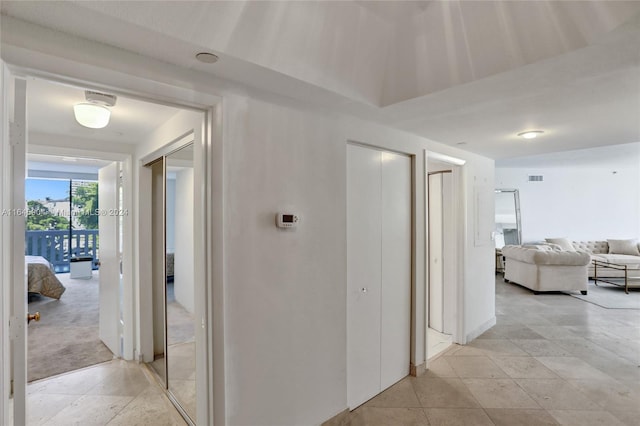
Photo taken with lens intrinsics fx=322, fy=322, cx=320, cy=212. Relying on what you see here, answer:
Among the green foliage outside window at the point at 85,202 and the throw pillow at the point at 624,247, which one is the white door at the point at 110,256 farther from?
the throw pillow at the point at 624,247

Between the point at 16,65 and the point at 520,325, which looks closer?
the point at 16,65

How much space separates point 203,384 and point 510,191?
30.3 feet

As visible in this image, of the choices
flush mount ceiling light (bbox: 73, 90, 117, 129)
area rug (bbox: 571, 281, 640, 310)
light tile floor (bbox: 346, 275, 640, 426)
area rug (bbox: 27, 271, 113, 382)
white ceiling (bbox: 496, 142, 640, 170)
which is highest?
white ceiling (bbox: 496, 142, 640, 170)

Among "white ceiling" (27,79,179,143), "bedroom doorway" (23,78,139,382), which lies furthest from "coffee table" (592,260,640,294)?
"bedroom doorway" (23,78,139,382)

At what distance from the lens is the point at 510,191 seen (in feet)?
28.8

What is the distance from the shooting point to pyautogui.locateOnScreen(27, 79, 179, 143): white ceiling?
203cm

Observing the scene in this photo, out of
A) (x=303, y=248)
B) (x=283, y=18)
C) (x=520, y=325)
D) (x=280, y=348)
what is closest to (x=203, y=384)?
(x=280, y=348)

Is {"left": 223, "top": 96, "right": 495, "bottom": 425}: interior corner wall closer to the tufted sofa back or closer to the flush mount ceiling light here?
the flush mount ceiling light

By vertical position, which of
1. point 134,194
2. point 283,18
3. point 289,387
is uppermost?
point 283,18

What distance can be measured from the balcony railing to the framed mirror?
992 cm

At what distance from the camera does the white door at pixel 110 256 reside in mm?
3291

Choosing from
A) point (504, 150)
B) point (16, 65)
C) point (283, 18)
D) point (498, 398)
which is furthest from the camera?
point (504, 150)

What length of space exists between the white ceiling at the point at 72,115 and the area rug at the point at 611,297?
22.8ft

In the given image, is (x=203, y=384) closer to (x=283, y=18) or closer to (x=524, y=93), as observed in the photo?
(x=283, y=18)
